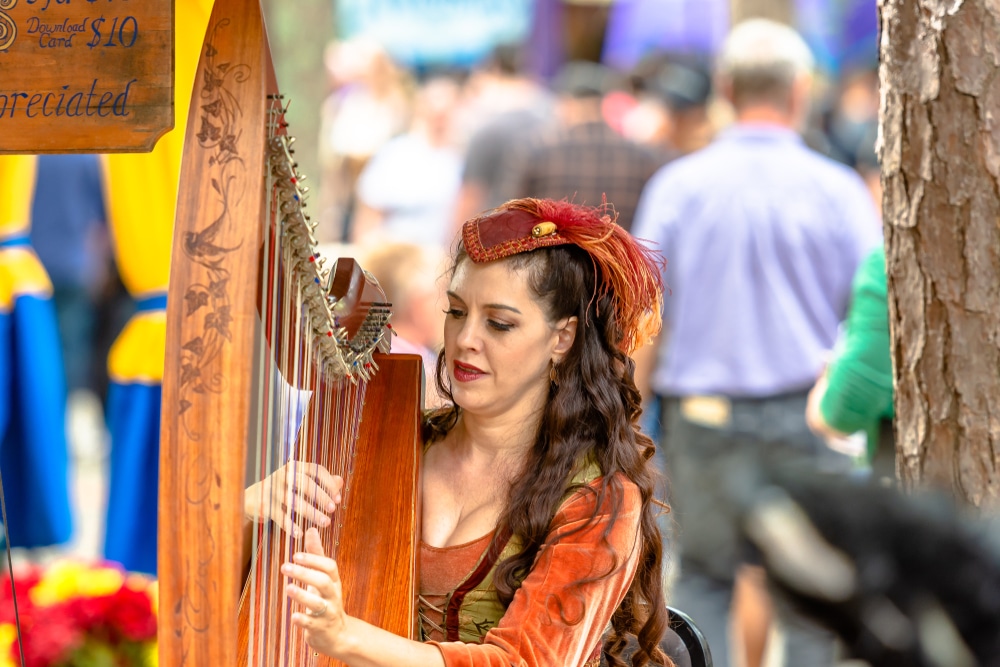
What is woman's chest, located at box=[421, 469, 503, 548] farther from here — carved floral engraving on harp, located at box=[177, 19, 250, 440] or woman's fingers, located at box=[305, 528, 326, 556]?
carved floral engraving on harp, located at box=[177, 19, 250, 440]

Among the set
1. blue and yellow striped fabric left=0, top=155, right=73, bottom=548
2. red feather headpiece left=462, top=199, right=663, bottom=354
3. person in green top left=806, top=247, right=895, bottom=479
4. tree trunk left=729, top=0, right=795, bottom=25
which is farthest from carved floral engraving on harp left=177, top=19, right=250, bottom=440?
tree trunk left=729, top=0, right=795, bottom=25

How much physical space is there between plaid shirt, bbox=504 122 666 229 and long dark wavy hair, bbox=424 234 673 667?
97.5 inches

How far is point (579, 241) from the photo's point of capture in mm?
1841

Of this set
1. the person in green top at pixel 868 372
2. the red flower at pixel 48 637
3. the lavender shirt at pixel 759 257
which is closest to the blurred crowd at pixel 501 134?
the lavender shirt at pixel 759 257

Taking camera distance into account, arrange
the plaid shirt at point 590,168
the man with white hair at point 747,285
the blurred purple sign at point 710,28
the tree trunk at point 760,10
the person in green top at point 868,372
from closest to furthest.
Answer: the person in green top at point 868,372 < the man with white hair at point 747,285 < the plaid shirt at point 590,168 < the tree trunk at point 760,10 < the blurred purple sign at point 710,28

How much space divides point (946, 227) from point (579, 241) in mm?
595

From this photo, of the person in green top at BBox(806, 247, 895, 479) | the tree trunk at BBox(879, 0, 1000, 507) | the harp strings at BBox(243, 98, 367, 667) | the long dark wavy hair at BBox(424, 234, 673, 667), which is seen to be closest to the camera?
the harp strings at BBox(243, 98, 367, 667)

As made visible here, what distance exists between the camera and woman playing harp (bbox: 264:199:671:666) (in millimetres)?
1735

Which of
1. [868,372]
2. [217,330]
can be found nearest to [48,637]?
[217,330]

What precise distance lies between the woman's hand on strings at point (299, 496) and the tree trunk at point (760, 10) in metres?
4.19

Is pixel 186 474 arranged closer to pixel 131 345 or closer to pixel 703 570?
pixel 131 345

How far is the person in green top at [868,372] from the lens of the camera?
2.50 metres

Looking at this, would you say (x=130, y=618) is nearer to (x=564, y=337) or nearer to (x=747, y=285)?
(x=564, y=337)

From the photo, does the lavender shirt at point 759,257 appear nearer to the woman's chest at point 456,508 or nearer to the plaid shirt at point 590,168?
the plaid shirt at point 590,168
